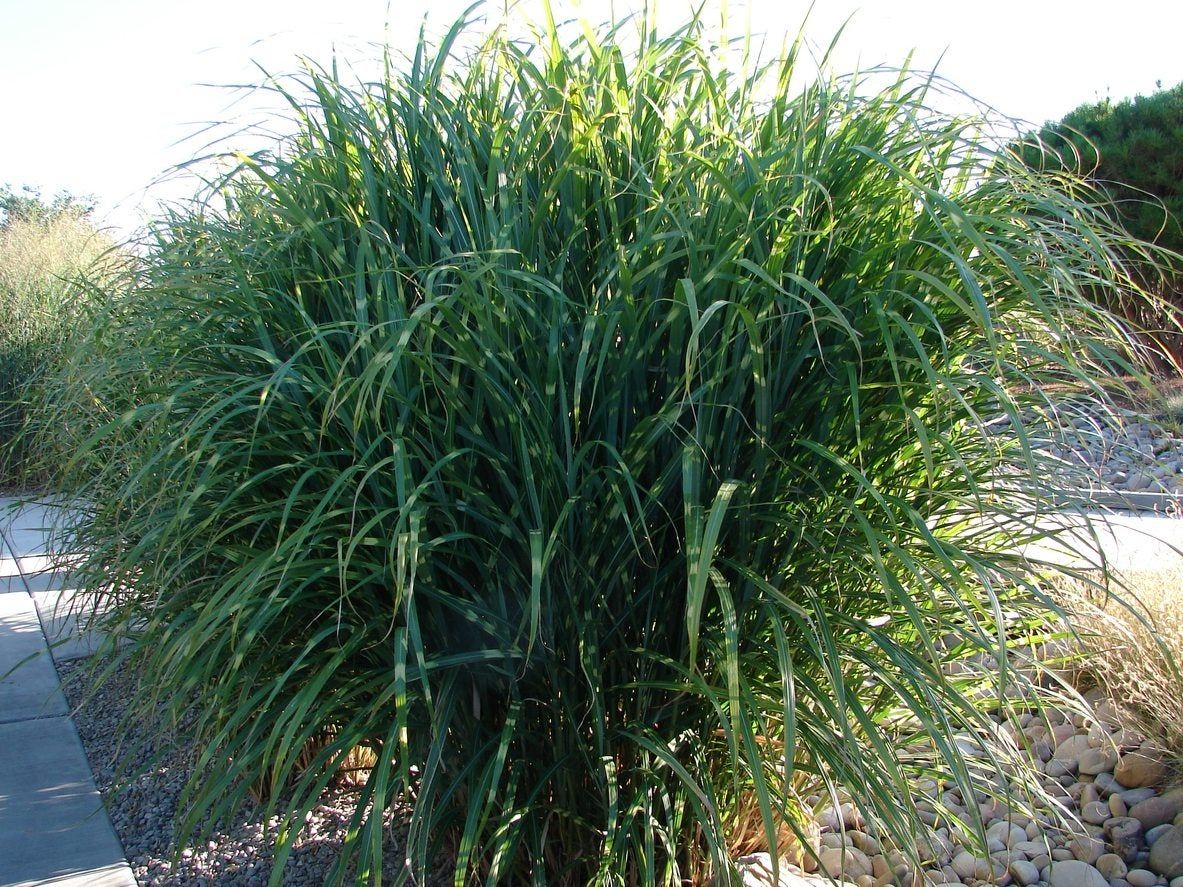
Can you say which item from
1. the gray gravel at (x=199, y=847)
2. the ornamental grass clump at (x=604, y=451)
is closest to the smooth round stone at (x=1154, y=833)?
the ornamental grass clump at (x=604, y=451)

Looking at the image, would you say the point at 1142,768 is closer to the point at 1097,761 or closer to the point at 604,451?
the point at 1097,761

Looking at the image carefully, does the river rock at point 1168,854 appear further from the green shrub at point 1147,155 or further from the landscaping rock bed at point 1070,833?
the green shrub at point 1147,155

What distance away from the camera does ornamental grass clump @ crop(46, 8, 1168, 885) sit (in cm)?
172

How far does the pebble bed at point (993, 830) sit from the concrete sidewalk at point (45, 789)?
0.07 meters

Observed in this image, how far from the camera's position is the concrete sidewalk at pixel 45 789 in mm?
2443

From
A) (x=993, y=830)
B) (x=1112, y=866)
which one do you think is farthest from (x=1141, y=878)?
(x=993, y=830)

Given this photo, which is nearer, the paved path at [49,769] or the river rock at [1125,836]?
the paved path at [49,769]

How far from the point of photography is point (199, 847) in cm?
212

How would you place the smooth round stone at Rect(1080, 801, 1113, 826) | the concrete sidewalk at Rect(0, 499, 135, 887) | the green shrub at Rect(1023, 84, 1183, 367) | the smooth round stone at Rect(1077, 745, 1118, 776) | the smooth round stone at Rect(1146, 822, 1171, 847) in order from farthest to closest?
the green shrub at Rect(1023, 84, 1183, 367), the smooth round stone at Rect(1077, 745, 1118, 776), the smooth round stone at Rect(1080, 801, 1113, 826), the smooth round stone at Rect(1146, 822, 1171, 847), the concrete sidewalk at Rect(0, 499, 135, 887)

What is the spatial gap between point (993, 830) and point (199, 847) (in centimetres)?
221

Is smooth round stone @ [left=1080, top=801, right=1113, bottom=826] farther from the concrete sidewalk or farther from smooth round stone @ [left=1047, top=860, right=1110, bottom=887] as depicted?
the concrete sidewalk

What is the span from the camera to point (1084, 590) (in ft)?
11.8

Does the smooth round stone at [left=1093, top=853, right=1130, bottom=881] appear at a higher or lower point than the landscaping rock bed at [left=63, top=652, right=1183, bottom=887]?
lower

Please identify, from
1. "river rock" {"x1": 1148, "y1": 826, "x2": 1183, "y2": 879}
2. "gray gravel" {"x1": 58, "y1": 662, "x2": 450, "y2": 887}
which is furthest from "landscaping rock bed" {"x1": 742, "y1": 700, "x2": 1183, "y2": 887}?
"gray gravel" {"x1": 58, "y1": 662, "x2": 450, "y2": 887}
